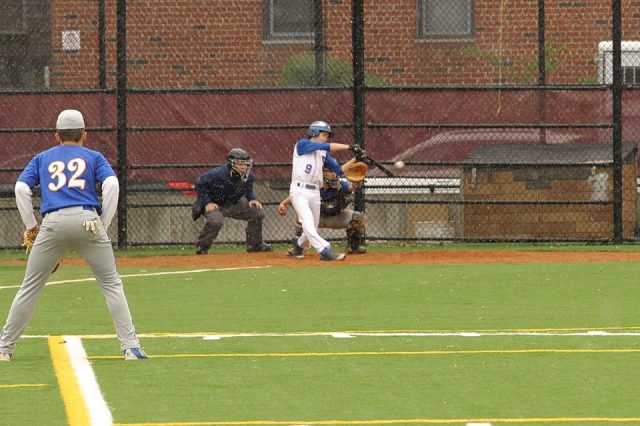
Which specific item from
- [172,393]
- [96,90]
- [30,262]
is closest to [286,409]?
[172,393]

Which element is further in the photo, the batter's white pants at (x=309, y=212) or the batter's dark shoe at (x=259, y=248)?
the batter's dark shoe at (x=259, y=248)

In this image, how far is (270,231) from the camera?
21219 mm

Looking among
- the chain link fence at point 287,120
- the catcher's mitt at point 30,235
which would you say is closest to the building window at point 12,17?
the chain link fence at point 287,120

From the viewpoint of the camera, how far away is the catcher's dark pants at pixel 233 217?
19.6m

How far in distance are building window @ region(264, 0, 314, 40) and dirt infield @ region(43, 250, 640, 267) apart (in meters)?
3.22

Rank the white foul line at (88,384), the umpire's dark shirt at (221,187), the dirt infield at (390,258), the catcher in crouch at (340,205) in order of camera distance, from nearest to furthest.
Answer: the white foul line at (88,384) < the dirt infield at (390,258) < the catcher in crouch at (340,205) < the umpire's dark shirt at (221,187)

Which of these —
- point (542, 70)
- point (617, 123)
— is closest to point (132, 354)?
point (617, 123)

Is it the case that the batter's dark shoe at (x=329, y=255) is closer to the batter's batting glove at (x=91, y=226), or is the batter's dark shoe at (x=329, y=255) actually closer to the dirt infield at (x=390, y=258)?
the dirt infield at (x=390, y=258)

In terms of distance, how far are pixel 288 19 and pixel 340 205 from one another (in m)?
3.54

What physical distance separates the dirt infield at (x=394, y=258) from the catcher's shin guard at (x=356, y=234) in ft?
0.69

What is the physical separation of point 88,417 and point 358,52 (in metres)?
13.5

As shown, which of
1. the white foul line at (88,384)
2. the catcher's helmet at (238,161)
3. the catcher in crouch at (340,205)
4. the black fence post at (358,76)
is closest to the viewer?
the white foul line at (88,384)

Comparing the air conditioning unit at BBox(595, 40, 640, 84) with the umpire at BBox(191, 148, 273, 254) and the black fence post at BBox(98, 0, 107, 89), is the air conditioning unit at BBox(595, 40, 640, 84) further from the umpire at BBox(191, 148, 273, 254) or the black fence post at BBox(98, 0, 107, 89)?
the black fence post at BBox(98, 0, 107, 89)

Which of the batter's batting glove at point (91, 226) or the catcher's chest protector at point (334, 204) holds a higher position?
the batter's batting glove at point (91, 226)
